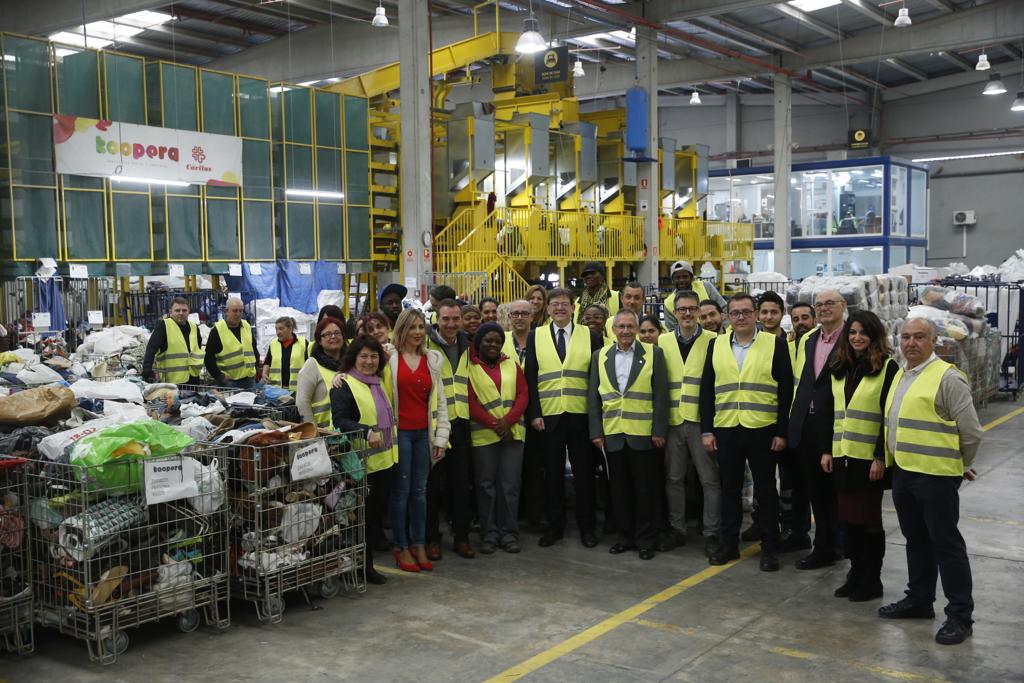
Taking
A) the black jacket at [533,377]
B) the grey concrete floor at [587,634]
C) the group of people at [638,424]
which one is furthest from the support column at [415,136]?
the grey concrete floor at [587,634]

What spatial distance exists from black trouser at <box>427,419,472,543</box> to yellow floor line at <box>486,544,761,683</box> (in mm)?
1639

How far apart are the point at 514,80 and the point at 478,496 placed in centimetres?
1687

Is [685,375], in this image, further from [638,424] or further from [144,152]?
[144,152]

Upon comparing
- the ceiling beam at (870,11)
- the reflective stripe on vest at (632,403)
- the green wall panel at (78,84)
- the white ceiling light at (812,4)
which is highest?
the ceiling beam at (870,11)

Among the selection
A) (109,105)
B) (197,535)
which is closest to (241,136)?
(109,105)

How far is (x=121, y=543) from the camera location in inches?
202

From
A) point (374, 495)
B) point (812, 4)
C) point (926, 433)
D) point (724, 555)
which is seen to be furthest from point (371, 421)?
point (812, 4)

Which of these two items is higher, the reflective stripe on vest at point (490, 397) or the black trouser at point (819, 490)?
the reflective stripe on vest at point (490, 397)

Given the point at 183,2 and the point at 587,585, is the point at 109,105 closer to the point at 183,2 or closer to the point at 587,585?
the point at 183,2

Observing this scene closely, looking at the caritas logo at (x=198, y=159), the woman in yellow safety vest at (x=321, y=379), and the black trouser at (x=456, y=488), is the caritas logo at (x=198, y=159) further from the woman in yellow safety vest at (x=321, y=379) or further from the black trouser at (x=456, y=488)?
the black trouser at (x=456, y=488)

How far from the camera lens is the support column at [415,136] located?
1784cm

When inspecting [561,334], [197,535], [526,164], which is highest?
[526,164]

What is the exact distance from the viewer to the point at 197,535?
17.7 ft

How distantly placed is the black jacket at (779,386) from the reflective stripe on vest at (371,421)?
2195mm
